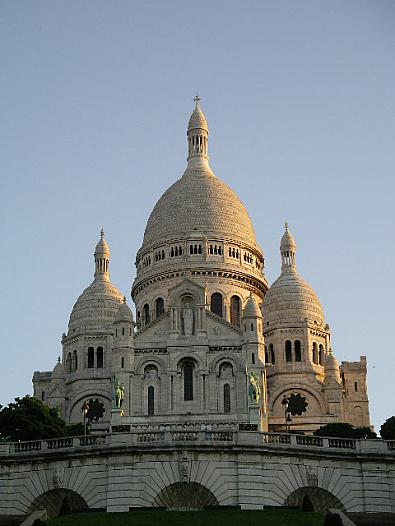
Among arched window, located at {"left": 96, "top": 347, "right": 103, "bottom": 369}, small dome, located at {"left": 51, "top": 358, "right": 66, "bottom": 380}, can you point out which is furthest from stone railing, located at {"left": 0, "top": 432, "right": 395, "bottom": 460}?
arched window, located at {"left": 96, "top": 347, "right": 103, "bottom": 369}

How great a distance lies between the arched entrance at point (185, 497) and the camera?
4381cm

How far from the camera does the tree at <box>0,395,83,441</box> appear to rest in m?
78.6

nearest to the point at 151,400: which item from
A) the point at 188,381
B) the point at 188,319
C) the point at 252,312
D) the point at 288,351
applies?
the point at 188,381

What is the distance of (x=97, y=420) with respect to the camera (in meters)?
107

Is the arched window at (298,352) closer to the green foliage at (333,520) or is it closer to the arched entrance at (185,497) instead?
the arched entrance at (185,497)

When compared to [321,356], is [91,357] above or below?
above

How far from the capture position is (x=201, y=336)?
98.8 m

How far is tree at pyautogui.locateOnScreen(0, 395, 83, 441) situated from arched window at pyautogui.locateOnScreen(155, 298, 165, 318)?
28.1m

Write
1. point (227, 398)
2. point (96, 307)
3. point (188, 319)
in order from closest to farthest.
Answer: point (227, 398) < point (188, 319) < point (96, 307)

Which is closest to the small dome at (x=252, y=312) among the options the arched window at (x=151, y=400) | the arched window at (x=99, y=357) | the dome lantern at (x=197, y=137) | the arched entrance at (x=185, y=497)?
the arched window at (x=151, y=400)

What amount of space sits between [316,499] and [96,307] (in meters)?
72.5

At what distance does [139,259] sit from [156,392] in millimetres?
24719

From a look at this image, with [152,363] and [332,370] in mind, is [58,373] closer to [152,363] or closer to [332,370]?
[152,363]

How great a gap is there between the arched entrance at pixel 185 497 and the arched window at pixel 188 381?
52.0m
